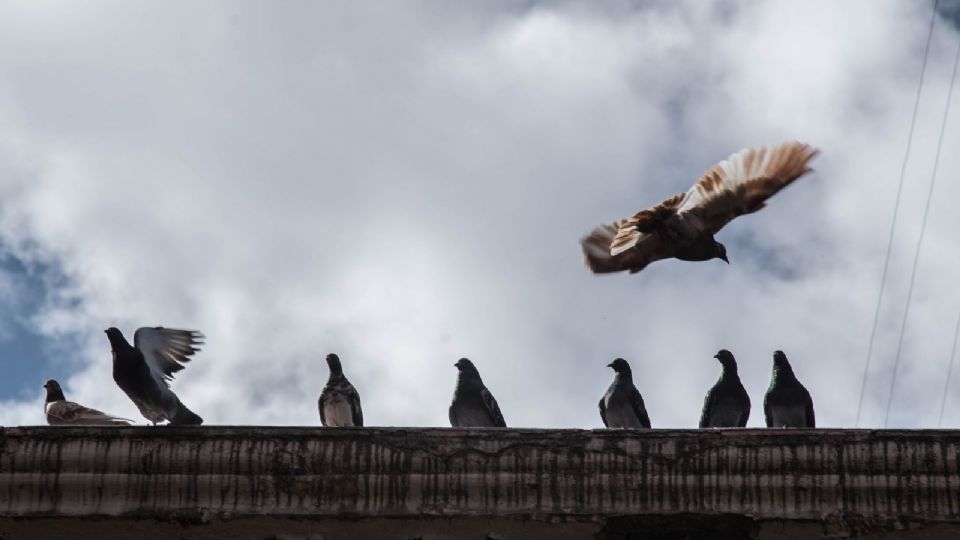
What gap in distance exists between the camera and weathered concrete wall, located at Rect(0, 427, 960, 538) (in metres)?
6.82

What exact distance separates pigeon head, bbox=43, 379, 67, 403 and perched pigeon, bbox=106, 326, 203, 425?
4.52 feet

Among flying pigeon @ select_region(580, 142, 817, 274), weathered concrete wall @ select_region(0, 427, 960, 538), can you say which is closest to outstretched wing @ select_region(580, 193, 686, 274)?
flying pigeon @ select_region(580, 142, 817, 274)

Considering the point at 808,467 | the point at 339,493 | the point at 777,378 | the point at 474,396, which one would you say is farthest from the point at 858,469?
the point at 474,396

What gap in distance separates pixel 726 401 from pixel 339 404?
328 centimetres

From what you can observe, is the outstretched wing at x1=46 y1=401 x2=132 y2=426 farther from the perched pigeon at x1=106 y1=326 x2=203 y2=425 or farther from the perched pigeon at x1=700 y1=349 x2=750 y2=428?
the perched pigeon at x1=700 y1=349 x2=750 y2=428

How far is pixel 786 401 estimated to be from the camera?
11734 millimetres

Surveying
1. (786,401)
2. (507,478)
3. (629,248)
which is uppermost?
(629,248)

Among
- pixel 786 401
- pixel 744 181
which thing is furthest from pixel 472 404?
pixel 744 181

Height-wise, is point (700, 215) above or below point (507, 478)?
above

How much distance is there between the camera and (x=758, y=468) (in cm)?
686

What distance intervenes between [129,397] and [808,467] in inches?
277

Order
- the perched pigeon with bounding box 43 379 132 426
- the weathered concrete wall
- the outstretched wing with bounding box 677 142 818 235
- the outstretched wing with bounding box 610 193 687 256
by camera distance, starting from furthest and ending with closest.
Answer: the perched pigeon with bounding box 43 379 132 426, the outstretched wing with bounding box 610 193 687 256, the outstretched wing with bounding box 677 142 818 235, the weathered concrete wall

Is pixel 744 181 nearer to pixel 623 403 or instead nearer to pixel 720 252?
pixel 720 252

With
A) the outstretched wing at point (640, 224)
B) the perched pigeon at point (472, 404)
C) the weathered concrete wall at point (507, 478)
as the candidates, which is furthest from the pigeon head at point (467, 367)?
the weathered concrete wall at point (507, 478)
